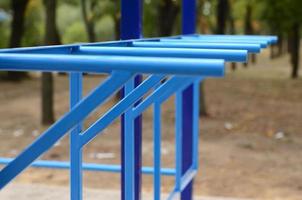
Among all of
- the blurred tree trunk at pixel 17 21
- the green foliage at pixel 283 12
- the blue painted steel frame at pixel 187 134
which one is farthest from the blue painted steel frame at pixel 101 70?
the blurred tree trunk at pixel 17 21

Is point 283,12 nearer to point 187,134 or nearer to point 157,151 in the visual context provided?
point 187,134

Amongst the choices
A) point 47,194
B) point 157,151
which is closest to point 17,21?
point 47,194

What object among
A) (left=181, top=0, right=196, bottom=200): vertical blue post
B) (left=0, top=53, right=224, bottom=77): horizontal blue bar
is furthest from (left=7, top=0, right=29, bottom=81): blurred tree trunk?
(left=0, top=53, right=224, bottom=77): horizontal blue bar

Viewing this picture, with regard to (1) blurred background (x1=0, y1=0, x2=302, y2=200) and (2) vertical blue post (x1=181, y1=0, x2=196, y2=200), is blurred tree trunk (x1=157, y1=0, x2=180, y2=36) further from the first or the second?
(2) vertical blue post (x1=181, y1=0, x2=196, y2=200)

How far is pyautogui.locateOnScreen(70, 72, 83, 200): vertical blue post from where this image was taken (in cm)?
204

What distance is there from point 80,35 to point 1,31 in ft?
32.0

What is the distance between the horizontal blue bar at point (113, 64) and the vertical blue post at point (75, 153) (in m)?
0.49

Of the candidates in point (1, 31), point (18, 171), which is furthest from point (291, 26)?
point (18, 171)

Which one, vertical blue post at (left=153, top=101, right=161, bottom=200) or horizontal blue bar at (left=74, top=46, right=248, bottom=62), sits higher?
horizontal blue bar at (left=74, top=46, right=248, bottom=62)

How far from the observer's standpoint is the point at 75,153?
2.04 m

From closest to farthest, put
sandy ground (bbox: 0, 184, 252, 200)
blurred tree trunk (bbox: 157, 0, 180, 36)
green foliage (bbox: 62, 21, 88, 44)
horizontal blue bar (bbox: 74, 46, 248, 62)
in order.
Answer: horizontal blue bar (bbox: 74, 46, 248, 62), sandy ground (bbox: 0, 184, 252, 200), blurred tree trunk (bbox: 157, 0, 180, 36), green foliage (bbox: 62, 21, 88, 44)

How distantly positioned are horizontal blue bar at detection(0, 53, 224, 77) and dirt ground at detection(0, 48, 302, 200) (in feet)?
16.5

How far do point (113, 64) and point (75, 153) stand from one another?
2.15ft

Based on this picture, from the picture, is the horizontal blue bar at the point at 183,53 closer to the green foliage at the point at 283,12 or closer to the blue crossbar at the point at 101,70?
the blue crossbar at the point at 101,70
